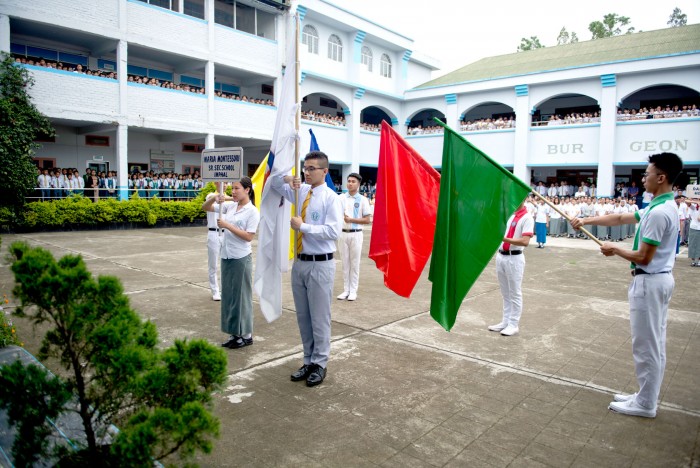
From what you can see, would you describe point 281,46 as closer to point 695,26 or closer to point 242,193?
point 242,193

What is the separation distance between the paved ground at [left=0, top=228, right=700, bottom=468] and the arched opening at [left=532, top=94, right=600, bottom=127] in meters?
20.5

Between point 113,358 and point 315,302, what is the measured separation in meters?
2.37

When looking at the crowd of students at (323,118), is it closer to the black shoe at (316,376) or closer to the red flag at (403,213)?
the red flag at (403,213)

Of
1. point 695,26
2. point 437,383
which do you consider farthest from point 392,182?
point 695,26

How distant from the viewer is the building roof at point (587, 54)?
79.3 feet

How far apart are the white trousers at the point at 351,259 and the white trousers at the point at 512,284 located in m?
2.51

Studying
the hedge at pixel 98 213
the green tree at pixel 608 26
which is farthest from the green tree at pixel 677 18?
the hedge at pixel 98 213

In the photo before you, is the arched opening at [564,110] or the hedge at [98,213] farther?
the arched opening at [564,110]

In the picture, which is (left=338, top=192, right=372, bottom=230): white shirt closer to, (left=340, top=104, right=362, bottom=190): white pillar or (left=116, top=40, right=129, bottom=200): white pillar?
(left=116, top=40, right=129, bottom=200): white pillar

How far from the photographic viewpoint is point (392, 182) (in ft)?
16.8

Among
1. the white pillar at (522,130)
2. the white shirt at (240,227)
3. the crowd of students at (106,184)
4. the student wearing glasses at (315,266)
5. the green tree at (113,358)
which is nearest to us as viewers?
the green tree at (113,358)

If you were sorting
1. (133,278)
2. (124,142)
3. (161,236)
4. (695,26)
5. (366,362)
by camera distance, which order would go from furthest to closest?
(695,26) → (124,142) → (161,236) → (133,278) → (366,362)

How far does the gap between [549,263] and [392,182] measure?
902cm

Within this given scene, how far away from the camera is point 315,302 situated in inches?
172
